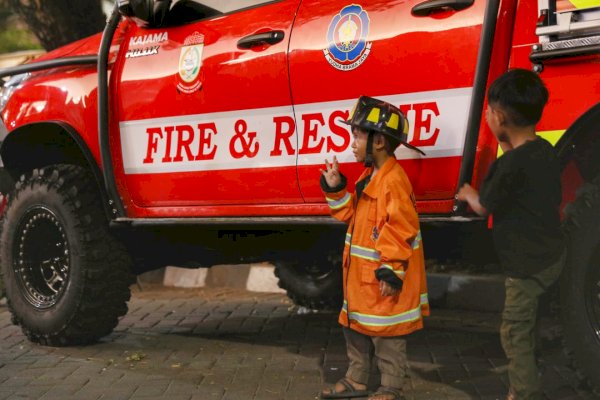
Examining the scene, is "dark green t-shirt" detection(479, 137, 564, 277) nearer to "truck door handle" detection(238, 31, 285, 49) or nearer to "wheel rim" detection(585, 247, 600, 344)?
"wheel rim" detection(585, 247, 600, 344)

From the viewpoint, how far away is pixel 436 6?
430 cm

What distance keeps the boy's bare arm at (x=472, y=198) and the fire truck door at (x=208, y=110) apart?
1100 mm

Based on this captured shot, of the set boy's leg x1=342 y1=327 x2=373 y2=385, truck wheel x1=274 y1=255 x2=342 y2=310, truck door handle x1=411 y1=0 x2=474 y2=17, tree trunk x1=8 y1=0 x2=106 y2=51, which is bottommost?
truck wheel x1=274 y1=255 x2=342 y2=310

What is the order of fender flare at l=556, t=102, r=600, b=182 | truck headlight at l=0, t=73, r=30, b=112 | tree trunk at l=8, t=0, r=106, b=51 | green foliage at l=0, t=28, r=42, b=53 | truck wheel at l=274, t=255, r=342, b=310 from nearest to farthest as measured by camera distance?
fender flare at l=556, t=102, r=600, b=182, truck headlight at l=0, t=73, r=30, b=112, truck wheel at l=274, t=255, r=342, b=310, tree trunk at l=8, t=0, r=106, b=51, green foliage at l=0, t=28, r=42, b=53

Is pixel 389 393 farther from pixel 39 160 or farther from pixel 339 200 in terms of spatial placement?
pixel 39 160

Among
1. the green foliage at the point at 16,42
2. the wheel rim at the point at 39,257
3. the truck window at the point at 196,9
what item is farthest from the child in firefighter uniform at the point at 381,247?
the green foliage at the point at 16,42

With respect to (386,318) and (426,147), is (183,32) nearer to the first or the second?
(426,147)

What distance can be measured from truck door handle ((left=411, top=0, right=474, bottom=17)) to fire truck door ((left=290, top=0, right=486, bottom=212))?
2cm

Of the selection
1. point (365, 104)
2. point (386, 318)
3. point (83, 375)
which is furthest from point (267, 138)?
point (83, 375)

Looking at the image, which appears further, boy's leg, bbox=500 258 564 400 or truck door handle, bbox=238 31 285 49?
truck door handle, bbox=238 31 285 49

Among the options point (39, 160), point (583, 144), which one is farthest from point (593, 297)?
point (39, 160)

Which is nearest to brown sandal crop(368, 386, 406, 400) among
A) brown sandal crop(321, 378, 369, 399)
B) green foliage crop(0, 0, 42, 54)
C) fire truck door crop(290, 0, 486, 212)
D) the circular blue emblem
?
brown sandal crop(321, 378, 369, 399)

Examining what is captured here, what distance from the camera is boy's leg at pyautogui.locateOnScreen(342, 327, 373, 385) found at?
4438mm

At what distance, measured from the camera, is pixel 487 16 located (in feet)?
13.5
